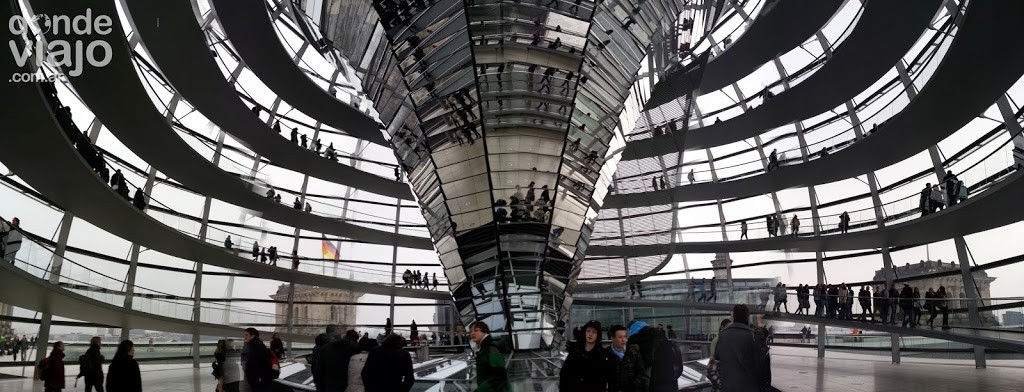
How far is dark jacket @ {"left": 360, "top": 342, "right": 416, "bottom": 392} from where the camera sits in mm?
7859

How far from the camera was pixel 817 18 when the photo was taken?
1020 inches

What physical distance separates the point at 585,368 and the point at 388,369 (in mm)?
2311

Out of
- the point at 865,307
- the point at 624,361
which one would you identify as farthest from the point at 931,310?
the point at 624,361

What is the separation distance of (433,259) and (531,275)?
24.5 metres

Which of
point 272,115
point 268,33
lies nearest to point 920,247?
point 268,33

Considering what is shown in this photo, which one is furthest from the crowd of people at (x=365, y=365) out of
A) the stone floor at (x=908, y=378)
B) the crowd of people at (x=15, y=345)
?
the crowd of people at (x=15, y=345)

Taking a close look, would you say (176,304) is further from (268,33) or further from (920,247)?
(920,247)

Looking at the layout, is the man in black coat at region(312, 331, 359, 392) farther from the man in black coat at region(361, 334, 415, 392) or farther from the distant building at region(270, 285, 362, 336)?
the distant building at region(270, 285, 362, 336)

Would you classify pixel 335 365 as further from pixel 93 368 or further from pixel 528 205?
pixel 528 205

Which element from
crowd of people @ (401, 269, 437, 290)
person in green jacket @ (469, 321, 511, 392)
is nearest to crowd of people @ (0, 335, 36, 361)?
crowd of people @ (401, 269, 437, 290)

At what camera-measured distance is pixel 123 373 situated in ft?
31.8

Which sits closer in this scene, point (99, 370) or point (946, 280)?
point (99, 370)

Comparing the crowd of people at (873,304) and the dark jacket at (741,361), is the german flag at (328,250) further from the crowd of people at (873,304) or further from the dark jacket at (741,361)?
the dark jacket at (741,361)

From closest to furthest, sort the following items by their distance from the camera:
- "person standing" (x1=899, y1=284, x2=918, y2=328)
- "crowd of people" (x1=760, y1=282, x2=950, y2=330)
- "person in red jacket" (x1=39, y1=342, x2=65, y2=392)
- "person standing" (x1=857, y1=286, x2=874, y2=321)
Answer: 1. "person in red jacket" (x1=39, y1=342, x2=65, y2=392)
2. "crowd of people" (x1=760, y1=282, x2=950, y2=330)
3. "person standing" (x1=899, y1=284, x2=918, y2=328)
4. "person standing" (x1=857, y1=286, x2=874, y2=321)
